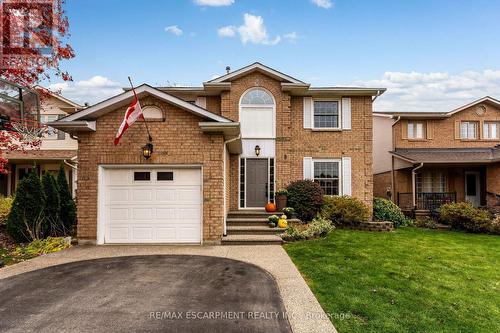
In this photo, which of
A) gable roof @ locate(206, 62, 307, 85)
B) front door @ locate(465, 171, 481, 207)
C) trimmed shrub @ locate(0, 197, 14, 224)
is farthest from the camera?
front door @ locate(465, 171, 481, 207)

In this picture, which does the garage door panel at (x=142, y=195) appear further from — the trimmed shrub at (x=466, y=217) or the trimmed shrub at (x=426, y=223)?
the trimmed shrub at (x=466, y=217)

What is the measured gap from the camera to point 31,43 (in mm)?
10820

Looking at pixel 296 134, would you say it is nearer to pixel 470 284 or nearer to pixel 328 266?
pixel 328 266

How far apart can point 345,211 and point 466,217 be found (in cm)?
545

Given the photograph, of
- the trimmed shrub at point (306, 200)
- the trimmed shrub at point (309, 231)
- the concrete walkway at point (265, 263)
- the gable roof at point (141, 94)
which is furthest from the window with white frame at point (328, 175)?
the gable roof at point (141, 94)

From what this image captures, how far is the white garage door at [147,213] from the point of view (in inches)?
354

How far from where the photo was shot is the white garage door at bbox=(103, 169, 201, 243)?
8.99 metres

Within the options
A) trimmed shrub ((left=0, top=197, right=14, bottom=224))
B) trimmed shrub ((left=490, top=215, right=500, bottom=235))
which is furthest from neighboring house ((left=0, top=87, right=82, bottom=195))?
trimmed shrub ((left=490, top=215, right=500, bottom=235))

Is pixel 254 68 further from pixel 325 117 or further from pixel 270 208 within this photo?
pixel 270 208

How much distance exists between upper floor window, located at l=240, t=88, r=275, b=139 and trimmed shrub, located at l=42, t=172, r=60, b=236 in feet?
25.0

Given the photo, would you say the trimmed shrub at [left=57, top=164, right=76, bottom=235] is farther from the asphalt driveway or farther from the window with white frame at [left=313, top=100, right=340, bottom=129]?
the window with white frame at [left=313, top=100, right=340, bottom=129]

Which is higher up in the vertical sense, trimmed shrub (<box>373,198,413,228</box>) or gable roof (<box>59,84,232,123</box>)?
gable roof (<box>59,84,232,123</box>)

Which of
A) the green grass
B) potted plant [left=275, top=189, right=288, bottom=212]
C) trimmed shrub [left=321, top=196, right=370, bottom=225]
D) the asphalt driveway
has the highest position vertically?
potted plant [left=275, top=189, right=288, bottom=212]

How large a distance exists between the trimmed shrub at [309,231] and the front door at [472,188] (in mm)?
11276
